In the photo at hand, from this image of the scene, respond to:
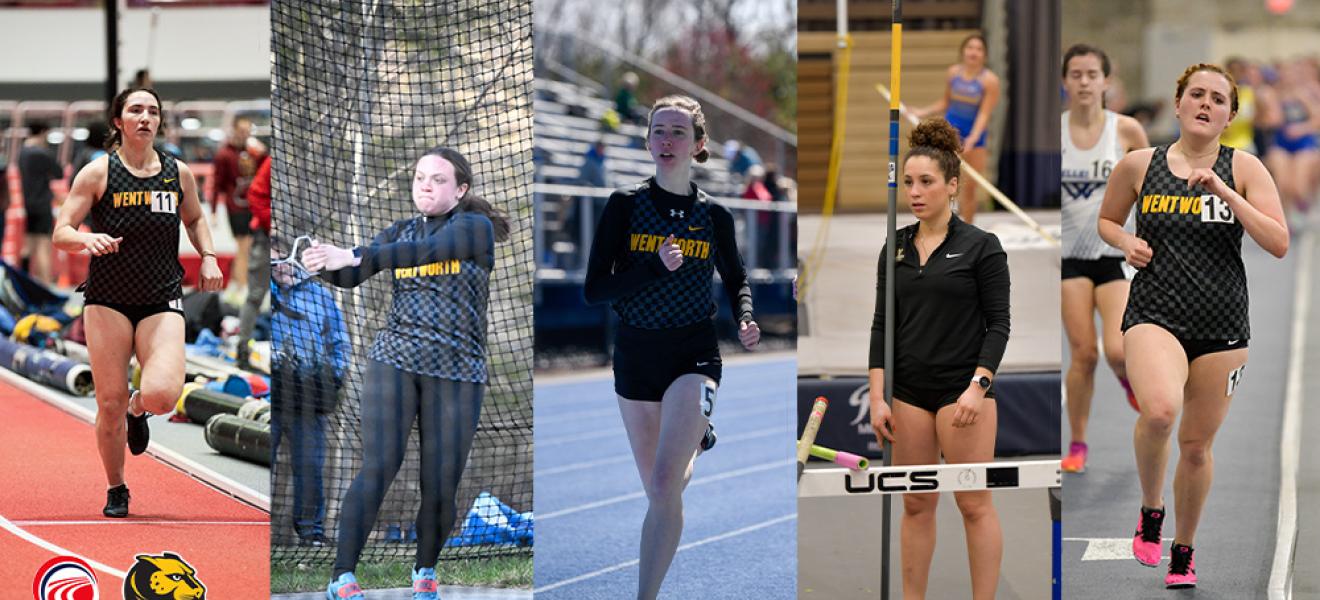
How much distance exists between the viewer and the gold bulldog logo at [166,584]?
4.40 m

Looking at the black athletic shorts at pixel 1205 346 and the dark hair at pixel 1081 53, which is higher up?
the dark hair at pixel 1081 53

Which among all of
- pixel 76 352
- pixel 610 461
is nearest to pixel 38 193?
pixel 76 352

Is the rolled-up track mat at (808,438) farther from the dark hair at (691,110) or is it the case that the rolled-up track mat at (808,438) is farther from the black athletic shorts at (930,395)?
the dark hair at (691,110)

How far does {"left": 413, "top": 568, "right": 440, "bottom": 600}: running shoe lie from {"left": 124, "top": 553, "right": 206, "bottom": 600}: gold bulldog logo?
640mm

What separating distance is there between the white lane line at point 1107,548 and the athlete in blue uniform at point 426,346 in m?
2.52

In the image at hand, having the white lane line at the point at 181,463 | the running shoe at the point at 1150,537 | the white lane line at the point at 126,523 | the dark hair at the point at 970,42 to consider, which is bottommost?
the running shoe at the point at 1150,537

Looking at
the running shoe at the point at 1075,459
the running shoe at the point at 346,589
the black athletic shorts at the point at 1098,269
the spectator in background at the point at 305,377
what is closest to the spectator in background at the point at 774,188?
the running shoe at the point at 1075,459

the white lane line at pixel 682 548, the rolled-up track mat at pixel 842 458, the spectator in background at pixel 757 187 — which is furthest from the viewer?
the spectator in background at pixel 757 187

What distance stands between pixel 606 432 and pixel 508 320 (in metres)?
5.20

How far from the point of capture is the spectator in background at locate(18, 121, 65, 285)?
5.49 meters

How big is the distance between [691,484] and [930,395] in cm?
370

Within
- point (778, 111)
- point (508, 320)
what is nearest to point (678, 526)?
point (508, 320)

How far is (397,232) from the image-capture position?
167 inches

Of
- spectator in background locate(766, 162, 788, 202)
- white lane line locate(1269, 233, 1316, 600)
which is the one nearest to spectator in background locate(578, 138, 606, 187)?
spectator in background locate(766, 162, 788, 202)
